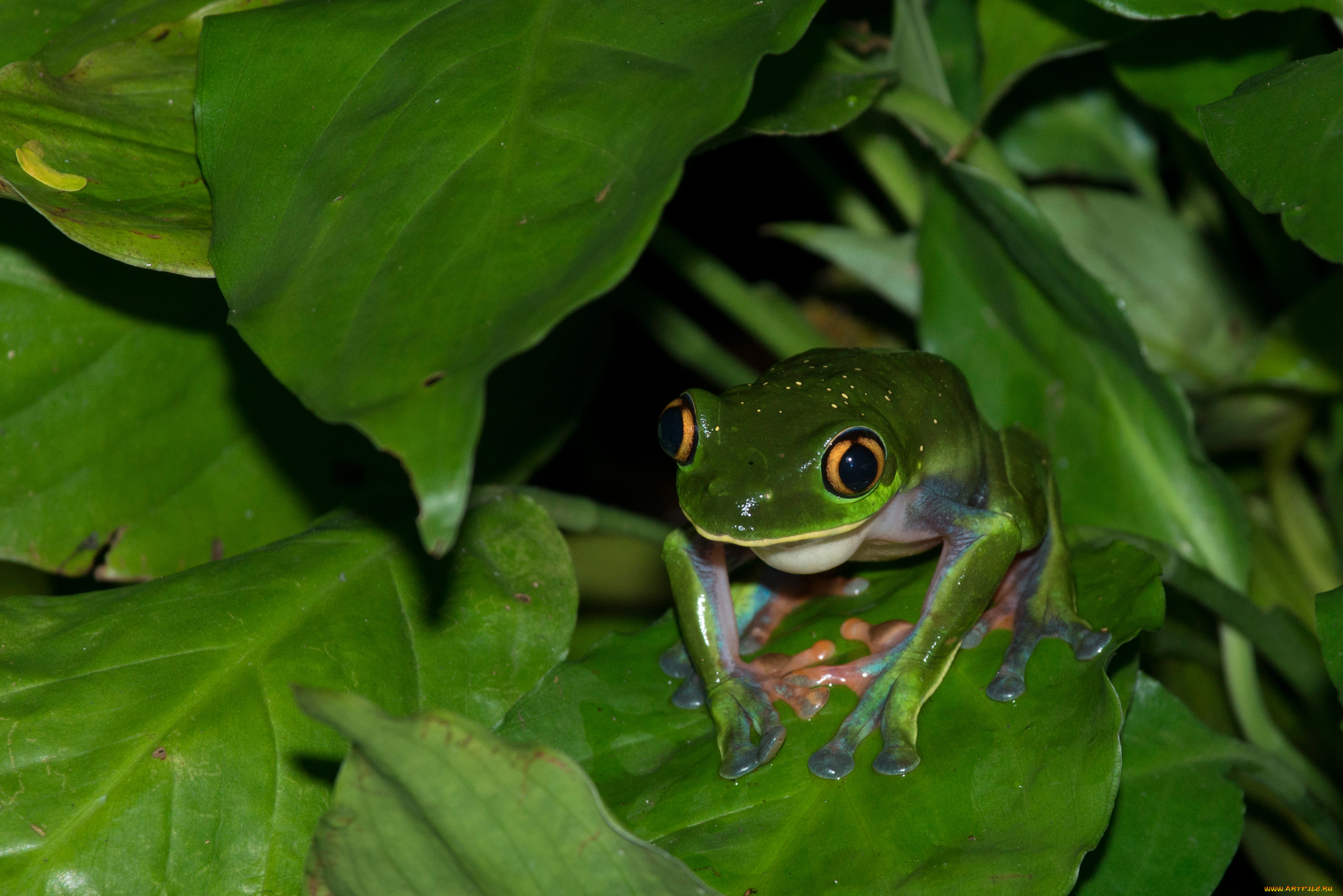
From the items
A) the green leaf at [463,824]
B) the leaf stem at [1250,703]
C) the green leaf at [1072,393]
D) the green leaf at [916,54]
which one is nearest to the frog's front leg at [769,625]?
the green leaf at [463,824]

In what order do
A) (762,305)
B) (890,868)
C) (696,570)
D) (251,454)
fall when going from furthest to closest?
(762,305) → (251,454) → (696,570) → (890,868)

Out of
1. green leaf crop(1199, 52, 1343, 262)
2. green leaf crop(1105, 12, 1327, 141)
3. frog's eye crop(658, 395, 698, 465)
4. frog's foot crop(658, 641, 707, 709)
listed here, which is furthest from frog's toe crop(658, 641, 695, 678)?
green leaf crop(1105, 12, 1327, 141)

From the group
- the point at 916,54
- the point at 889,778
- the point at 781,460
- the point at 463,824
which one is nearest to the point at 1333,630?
the point at 889,778

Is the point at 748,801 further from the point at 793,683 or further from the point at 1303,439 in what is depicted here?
the point at 1303,439

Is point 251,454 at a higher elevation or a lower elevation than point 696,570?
lower

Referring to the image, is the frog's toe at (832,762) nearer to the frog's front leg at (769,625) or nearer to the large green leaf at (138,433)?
the frog's front leg at (769,625)

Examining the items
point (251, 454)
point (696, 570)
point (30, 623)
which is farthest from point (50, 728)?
point (696, 570)

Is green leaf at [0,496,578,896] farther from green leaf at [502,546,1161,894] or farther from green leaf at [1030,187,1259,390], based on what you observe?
green leaf at [1030,187,1259,390]
